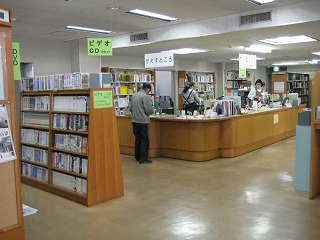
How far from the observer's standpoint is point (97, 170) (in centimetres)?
470

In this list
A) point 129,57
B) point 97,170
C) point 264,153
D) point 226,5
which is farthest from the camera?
point 129,57

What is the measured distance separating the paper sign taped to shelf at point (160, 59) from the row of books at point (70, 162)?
12.1ft

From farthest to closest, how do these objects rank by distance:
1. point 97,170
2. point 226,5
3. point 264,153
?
point 264,153, point 226,5, point 97,170

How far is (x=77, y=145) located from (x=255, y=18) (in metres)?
4.30

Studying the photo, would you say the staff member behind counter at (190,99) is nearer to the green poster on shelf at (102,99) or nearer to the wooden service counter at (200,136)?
the wooden service counter at (200,136)

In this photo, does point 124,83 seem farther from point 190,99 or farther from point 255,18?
point 255,18

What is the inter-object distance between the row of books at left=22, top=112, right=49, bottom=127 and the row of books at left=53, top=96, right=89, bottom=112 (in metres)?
0.35

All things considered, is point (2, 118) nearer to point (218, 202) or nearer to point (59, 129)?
point (59, 129)

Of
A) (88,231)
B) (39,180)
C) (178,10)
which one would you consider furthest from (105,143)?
(178,10)

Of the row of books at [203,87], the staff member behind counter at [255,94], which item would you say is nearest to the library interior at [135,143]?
the staff member behind counter at [255,94]

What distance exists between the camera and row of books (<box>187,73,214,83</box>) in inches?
563

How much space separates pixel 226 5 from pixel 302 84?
14.6 meters

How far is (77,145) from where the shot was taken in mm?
4879

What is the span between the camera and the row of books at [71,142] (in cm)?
477
